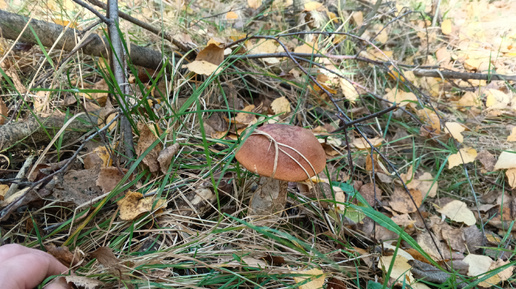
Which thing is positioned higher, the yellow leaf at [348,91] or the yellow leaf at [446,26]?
the yellow leaf at [446,26]

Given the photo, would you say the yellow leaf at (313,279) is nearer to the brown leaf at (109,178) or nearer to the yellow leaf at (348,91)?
the brown leaf at (109,178)

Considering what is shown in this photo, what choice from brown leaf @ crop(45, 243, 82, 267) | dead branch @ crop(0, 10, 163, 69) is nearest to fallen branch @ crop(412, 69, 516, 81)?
dead branch @ crop(0, 10, 163, 69)

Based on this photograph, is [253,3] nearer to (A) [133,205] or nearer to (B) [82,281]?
(A) [133,205]

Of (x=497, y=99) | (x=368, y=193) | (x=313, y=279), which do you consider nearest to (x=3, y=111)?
(x=313, y=279)

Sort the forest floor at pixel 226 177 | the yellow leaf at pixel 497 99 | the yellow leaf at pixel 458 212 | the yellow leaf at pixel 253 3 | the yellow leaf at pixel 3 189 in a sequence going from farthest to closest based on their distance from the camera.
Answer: the yellow leaf at pixel 253 3 → the yellow leaf at pixel 497 99 → the yellow leaf at pixel 458 212 → the yellow leaf at pixel 3 189 → the forest floor at pixel 226 177

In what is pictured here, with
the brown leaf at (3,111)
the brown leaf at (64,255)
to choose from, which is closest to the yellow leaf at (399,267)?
the brown leaf at (64,255)

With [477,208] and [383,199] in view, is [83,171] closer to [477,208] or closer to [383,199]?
[383,199]

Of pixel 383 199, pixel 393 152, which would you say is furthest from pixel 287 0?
pixel 383 199
